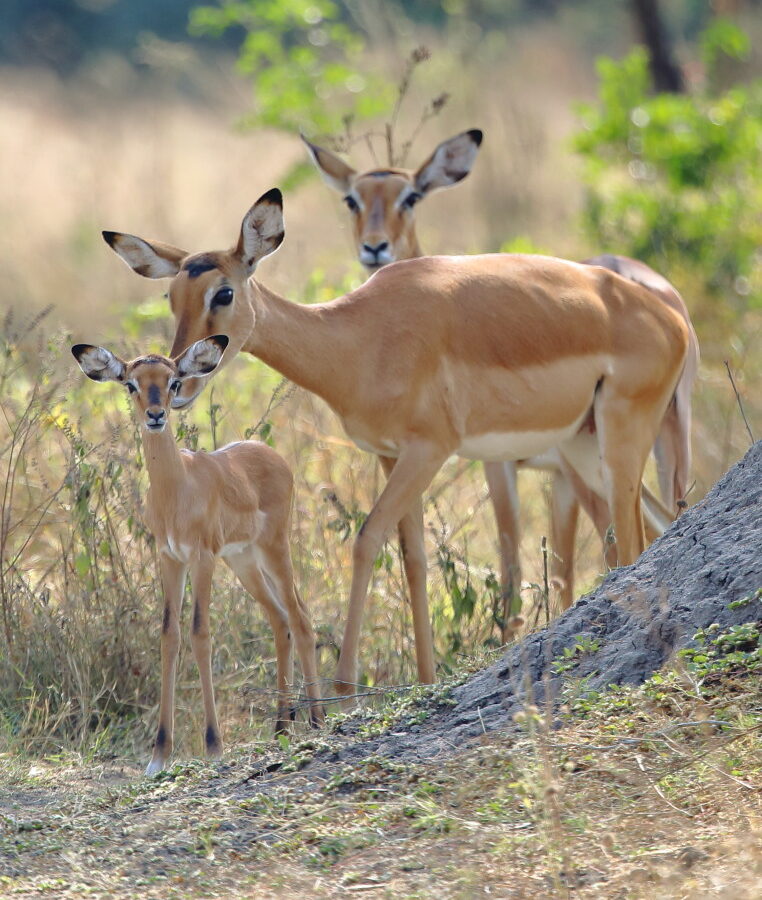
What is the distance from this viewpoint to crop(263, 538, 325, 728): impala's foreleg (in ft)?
19.6

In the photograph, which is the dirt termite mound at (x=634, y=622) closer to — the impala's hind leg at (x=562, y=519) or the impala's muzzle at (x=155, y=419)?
the impala's muzzle at (x=155, y=419)

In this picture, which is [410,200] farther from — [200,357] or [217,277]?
[200,357]

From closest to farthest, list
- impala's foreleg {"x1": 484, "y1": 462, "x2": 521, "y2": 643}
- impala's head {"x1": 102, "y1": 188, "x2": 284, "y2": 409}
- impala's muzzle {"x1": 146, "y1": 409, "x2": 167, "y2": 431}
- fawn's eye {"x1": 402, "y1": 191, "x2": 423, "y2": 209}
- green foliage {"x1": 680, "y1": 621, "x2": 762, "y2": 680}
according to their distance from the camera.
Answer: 1. green foliage {"x1": 680, "y1": 621, "x2": 762, "y2": 680}
2. impala's muzzle {"x1": 146, "y1": 409, "x2": 167, "y2": 431}
3. impala's head {"x1": 102, "y1": 188, "x2": 284, "y2": 409}
4. impala's foreleg {"x1": 484, "y1": 462, "x2": 521, "y2": 643}
5. fawn's eye {"x1": 402, "y1": 191, "x2": 423, "y2": 209}

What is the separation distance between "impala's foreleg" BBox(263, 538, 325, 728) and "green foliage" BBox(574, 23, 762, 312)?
702 cm

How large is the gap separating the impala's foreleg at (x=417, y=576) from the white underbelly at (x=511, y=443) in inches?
13.0

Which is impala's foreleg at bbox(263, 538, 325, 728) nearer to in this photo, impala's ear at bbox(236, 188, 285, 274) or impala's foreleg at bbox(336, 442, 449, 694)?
impala's foreleg at bbox(336, 442, 449, 694)

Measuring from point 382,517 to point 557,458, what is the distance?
5.59 ft

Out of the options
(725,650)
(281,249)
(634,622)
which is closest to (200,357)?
(634,622)

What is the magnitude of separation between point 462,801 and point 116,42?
24.5m

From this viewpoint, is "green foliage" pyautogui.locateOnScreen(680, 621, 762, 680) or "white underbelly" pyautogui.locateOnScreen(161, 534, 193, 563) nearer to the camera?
"green foliage" pyautogui.locateOnScreen(680, 621, 762, 680)

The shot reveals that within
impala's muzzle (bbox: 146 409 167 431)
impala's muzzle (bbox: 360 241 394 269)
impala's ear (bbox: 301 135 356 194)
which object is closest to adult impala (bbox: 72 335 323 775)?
impala's muzzle (bbox: 146 409 167 431)

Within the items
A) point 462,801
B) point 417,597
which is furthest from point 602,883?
point 417,597

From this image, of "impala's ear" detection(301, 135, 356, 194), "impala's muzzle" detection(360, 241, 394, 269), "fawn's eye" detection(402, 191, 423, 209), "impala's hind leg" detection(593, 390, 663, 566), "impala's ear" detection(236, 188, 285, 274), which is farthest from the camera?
"impala's ear" detection(301, 135, 356, 194)

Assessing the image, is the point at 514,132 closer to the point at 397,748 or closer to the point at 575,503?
the point at 575,503
